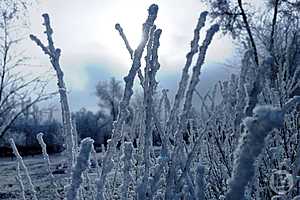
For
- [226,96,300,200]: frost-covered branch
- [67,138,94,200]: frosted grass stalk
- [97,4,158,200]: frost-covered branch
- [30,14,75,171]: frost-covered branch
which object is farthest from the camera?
[30,14,75,171]: frost-covered branch

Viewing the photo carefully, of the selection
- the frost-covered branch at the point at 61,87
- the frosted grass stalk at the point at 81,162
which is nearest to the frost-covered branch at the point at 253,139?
the frosted grass stalk at the point at 81,162

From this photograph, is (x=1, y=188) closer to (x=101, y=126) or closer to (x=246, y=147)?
(x=246, y=147)

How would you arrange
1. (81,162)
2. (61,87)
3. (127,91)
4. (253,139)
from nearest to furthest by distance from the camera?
(253,139)
(81,162)
(127,91)
(61,87)

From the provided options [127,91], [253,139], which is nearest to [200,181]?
[127,91]

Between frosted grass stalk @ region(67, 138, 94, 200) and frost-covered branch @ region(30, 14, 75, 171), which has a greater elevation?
frost-covered branch @ region(30, 14, 75, 171)

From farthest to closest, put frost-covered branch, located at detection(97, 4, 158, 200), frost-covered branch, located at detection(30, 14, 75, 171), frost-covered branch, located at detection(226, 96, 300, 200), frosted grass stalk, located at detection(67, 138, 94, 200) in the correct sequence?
frost-covered branch, located at detection(30, 14, 75, 171)
frost-covered branch, located at detection(97, 4, 158, 200)
frosted grass stalk, located at detection(67, 138, 94, 200)
frost-covered branch, located at detection(226, 96, 300, 200)

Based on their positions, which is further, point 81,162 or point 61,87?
point 61,87

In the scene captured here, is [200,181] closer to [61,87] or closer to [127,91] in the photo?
[127,91]

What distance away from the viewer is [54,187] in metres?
1.39

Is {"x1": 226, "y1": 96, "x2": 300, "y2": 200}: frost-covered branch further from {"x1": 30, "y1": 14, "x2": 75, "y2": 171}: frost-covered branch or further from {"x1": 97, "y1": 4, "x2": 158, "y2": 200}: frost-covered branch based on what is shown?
{"x1": 30, "y1": 14, "x2": 75, "y2": 171}: frost-covered branch

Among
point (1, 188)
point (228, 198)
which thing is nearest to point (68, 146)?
point (228, 198)

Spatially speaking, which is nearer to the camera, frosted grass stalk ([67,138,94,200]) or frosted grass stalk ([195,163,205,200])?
frosted grass stalk ([67,138,94,200])

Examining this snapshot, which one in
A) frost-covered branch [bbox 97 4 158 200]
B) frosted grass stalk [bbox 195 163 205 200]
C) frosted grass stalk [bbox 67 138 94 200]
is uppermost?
frost-covered branch [bbox 97 4 158 200]

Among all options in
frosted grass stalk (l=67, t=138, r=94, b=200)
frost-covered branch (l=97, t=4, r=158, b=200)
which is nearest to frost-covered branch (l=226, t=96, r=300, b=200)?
frosted grass stalk (l=67, t=138, r=94, b=200)
